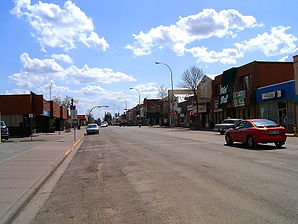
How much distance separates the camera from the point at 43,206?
292 inches

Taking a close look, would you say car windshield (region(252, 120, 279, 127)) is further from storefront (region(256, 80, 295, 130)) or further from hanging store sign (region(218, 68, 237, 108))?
hanging store sign (region(218, 68, 237, 108))

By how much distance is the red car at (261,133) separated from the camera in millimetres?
17969

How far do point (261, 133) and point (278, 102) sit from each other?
22.6 m

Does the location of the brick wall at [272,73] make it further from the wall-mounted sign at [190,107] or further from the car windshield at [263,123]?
the wall-mounted sign at [190,107]

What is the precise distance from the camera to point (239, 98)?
46.9m

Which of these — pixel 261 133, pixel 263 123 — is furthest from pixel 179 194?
pixel 263 123

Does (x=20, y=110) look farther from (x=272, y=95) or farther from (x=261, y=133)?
(x=261, y=133)

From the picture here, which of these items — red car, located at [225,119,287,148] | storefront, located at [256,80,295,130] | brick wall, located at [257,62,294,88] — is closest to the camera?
red car, located at [225,119,287,148]

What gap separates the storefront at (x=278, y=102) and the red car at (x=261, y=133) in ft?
60.2

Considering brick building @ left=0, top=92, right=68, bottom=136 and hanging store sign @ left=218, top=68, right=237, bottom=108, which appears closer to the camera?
brick building @ left=0, top=92, right=68, bottom=136

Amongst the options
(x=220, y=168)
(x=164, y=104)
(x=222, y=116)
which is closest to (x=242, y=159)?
(x=220, y=168)

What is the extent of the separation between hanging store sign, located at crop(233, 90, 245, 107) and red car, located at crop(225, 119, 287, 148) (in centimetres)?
2684

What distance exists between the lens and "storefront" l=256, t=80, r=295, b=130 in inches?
1422

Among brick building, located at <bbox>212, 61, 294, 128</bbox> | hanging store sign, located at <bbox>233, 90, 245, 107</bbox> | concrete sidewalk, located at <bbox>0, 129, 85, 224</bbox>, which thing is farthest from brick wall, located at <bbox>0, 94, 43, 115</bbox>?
concrete sidewalk, located at <bbox>0, 129, 85, 224</bbox>
